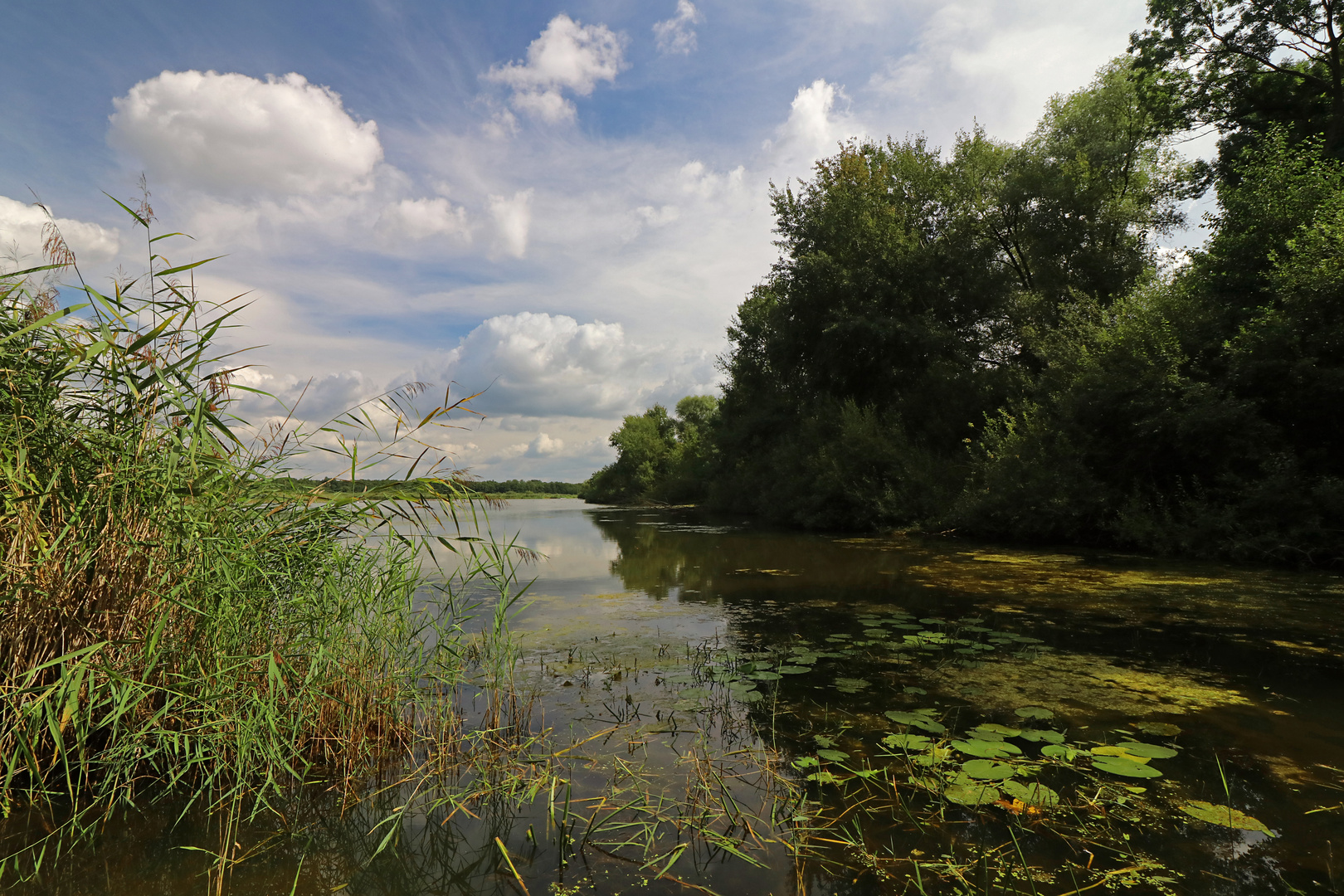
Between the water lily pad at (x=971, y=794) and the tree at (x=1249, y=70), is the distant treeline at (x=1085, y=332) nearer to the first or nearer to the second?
the tree at (x=1249, y=70)

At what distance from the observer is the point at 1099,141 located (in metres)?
19.9

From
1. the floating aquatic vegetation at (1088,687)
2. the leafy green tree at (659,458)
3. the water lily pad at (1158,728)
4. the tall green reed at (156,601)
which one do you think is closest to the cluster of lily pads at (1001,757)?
the water lily pad at (1158,728)

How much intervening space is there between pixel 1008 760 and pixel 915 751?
1.61 feet

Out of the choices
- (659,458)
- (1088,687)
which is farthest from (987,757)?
A: (659,458)

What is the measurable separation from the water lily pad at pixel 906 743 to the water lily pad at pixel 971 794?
0.49m

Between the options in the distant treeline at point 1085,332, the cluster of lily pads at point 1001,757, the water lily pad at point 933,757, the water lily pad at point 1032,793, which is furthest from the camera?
the distant treeline at point 1085,332

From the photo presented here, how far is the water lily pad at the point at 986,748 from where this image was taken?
360 centimetres

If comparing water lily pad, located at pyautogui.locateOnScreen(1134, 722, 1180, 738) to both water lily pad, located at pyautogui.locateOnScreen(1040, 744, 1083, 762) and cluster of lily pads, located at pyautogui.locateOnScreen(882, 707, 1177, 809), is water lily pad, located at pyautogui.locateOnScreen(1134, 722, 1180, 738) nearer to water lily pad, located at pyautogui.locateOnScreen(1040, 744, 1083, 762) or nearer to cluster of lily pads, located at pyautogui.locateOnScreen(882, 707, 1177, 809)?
cluster of lily pads, located at pyautogui.locateOnScreen(882, 707, 1177, 809)

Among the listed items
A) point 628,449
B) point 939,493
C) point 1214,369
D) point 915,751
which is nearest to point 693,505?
point 628,449

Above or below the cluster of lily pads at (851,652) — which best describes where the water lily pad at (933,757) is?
above

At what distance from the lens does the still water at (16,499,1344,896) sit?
257cm

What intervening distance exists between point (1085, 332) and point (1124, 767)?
1524cm

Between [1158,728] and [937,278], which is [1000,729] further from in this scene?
[937,278]

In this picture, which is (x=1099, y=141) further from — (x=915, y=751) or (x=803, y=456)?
(x=915, y=751)
